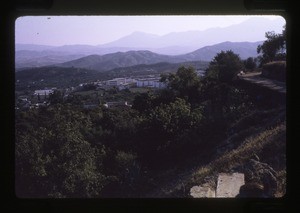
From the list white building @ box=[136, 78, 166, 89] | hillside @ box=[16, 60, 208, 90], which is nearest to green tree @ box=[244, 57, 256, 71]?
hillside @ box=[16, 60, 208, 90]

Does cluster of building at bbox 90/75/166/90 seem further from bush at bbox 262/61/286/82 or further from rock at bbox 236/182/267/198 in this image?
rock at bbox 236/182/267/198

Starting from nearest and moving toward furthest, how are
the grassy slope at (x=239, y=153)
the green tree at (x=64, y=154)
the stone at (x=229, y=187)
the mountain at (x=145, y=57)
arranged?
the stone at (x=229, y=187) < the mountain at (x=145, y=57) < the green tree at (x=64, y=154) < the grassy slope at (x=239, y=153)

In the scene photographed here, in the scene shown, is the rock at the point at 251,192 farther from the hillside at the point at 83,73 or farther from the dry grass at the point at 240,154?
the dry grass at the point at 240,154

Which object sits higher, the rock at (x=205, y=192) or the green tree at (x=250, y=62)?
the green tree at (x=250, y=62)

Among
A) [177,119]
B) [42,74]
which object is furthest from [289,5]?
[177,119]

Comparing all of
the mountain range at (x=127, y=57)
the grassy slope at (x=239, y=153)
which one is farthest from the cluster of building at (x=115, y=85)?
the grassy slope at (x=239, y=153)

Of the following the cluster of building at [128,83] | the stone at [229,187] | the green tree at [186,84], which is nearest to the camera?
the stone at [229,187]

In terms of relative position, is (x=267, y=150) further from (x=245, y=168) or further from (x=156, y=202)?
(x=156, y=202)

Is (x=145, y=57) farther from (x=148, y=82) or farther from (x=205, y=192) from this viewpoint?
(x=205, y=192)
